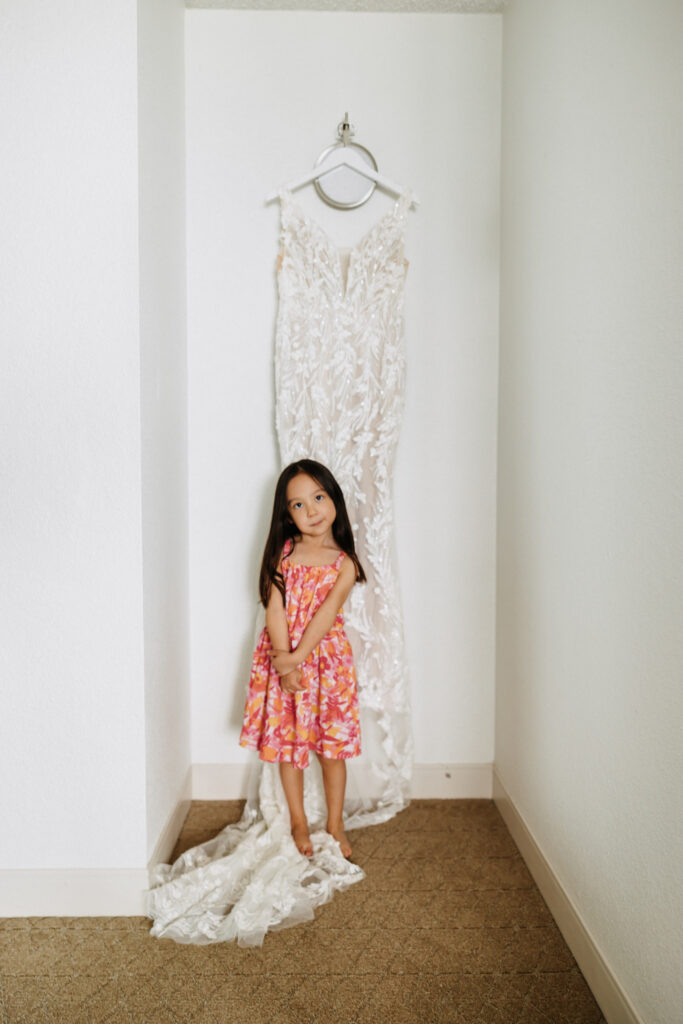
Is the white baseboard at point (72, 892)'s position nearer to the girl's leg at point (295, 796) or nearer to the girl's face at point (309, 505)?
the girl's leg at point (295, 796)

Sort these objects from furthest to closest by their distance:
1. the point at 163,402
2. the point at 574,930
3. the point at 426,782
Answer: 1. the point at 426,782
2. the point at 163,402
3. the point at 574,930

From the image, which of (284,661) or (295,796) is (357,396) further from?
(295,796)

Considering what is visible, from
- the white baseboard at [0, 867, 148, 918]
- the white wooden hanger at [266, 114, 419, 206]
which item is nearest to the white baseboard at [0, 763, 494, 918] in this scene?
the white baseboard at [0, 867, 148, 918]

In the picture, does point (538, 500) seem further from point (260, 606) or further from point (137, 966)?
point (137, 966)

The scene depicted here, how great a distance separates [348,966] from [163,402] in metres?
1.44

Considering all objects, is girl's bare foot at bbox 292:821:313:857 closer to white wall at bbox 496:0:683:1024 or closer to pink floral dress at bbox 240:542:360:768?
pink floral dress at bbox 240:542:360:768

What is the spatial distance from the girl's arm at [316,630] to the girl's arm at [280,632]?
16 mm

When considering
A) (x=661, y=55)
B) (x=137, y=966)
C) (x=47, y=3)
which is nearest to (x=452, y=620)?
(x=137, y=966)

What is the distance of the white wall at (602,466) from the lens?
1214 millimetres

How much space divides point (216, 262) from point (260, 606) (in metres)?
1.10

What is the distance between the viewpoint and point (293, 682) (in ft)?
6.64

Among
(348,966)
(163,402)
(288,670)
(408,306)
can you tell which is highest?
(408,306)

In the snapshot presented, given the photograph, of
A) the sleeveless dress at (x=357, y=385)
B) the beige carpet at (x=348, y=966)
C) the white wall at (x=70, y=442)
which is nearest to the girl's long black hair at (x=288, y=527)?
the sleeveless dress at (x=357, y=385)

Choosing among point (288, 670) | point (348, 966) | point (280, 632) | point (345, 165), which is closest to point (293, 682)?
point (288, 670)
